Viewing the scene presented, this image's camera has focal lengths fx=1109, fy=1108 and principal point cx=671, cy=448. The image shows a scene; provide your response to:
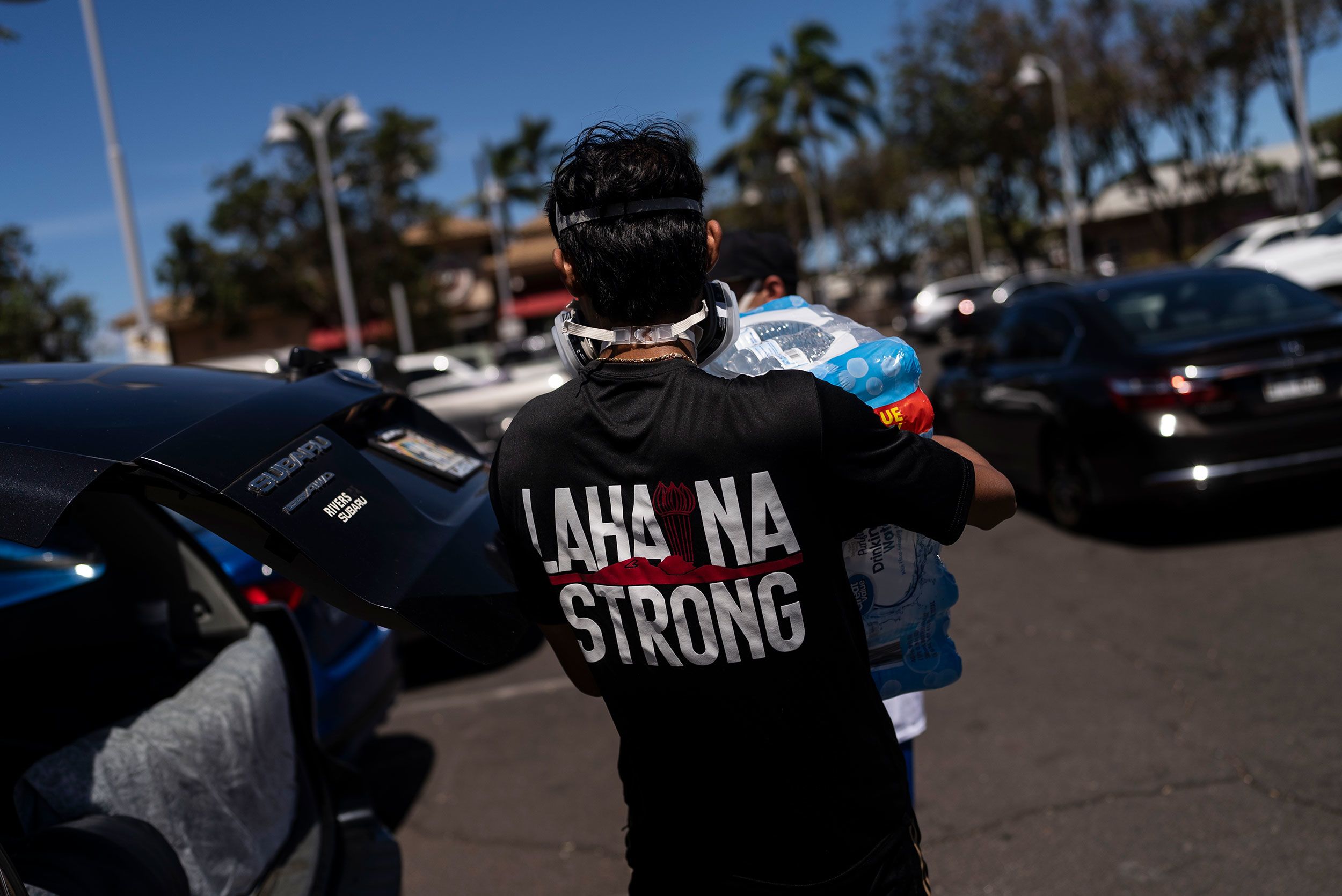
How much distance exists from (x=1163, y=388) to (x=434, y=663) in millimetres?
4438

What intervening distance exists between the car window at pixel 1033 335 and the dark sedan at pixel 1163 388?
1 centimetres

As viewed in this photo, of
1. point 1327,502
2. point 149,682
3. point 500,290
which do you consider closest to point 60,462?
point 149,682

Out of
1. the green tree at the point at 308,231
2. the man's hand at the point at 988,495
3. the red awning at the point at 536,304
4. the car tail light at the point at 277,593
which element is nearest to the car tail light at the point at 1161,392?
the car tail light at the point at 277,593

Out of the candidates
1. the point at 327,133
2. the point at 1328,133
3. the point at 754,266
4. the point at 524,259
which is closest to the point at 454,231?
the point at 524,259

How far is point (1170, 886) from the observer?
312 cm

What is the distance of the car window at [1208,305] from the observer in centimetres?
655

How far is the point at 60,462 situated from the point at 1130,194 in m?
45.6

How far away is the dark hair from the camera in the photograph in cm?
168

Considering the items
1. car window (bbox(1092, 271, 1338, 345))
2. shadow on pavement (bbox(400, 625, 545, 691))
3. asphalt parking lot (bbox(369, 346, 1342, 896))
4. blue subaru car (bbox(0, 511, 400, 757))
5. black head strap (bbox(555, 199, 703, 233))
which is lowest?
shadow on pavement (bbox(400, 625, 545, 691))

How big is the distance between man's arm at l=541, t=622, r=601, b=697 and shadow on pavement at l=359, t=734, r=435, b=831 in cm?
262

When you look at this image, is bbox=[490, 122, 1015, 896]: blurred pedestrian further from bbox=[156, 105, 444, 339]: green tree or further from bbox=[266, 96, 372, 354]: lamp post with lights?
bbox=[156, 105, 444, 339]: green tree

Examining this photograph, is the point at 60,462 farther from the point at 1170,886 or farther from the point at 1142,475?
the point at 1142,475

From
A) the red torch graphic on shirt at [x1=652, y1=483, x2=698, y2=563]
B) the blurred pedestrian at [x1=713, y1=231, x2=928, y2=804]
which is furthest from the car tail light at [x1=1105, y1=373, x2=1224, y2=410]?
the red torch graphic on shirt at [x1=652, y1=483, x2=698, y2=563]

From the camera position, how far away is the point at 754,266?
292cm
